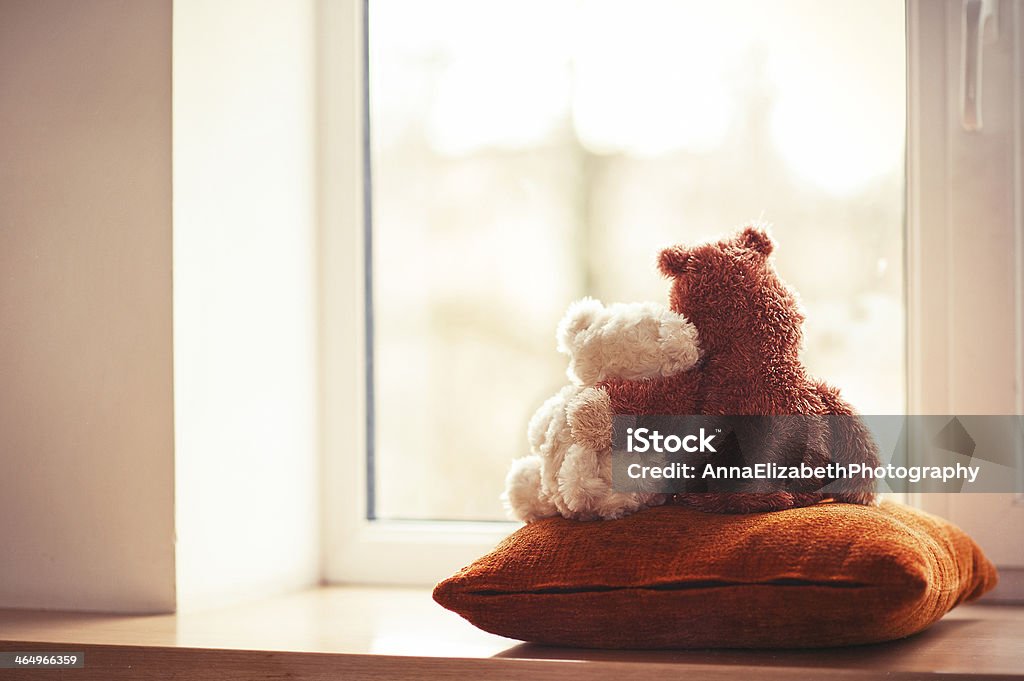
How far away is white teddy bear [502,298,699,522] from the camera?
0.81 m

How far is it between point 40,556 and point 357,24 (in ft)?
2.44

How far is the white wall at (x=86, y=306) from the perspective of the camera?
3.14 feet

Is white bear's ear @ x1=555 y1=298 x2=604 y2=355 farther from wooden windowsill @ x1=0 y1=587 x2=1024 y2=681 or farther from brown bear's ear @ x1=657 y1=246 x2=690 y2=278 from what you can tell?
wooden windowsill @ x1=0 y1=587 x2=1024 y2=681

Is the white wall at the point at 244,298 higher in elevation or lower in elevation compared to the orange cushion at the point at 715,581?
higher

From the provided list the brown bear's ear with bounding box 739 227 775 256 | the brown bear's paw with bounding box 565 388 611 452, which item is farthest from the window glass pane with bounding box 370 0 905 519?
the brown bear's paw with bounding box 565 388 611 452

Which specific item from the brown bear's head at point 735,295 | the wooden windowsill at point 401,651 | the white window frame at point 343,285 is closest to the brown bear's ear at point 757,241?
the brown bear's head at point 735,295

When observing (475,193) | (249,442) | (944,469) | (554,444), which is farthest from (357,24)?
(944,469)

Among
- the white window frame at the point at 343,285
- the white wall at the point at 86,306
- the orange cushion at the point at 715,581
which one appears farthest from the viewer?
the white window frame at the point at 343,285

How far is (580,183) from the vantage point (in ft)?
3.74

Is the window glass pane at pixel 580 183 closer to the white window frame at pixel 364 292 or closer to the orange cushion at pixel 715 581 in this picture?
the white window frame at pixel 364 292

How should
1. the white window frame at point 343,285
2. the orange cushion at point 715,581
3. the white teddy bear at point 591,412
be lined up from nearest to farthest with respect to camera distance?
the orange cushion at point 715,581, the white teddy bear at point 591,412, the white window frame at point 343,285

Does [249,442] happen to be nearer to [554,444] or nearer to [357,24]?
[554,444]

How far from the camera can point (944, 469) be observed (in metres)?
0.99

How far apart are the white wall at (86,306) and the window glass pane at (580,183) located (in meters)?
0.31
